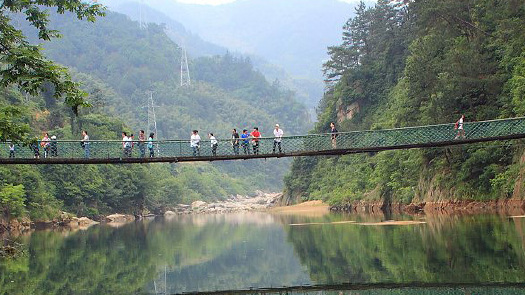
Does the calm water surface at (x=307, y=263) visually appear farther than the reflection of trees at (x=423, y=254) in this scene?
Yes

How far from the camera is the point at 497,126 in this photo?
3027 centimetres

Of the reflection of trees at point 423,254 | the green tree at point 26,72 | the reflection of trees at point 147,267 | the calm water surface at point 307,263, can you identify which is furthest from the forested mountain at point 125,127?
the reflection of trees at point 423,254

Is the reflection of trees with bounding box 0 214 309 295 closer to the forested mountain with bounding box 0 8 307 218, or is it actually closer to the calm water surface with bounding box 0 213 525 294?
the calm water surface with bounding box 0 213 525 294

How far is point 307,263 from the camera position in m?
23.4

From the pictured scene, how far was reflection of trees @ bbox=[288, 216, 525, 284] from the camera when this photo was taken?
17.2m

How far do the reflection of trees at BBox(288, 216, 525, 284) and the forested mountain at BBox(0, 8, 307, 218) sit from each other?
12532 millimetres

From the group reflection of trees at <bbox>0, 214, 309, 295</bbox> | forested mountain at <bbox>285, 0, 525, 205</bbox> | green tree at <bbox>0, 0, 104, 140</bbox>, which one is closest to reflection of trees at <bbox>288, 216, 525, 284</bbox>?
reflection of trees at <bbox>0, 214, 309, 295</bbox>

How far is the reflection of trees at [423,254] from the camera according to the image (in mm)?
17250

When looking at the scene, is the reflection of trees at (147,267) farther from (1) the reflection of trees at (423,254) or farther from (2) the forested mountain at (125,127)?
(2) the forested mountain at (125,127)

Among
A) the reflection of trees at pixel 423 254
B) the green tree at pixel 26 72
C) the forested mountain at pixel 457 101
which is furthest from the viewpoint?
the forested mountain at pixel 457 101

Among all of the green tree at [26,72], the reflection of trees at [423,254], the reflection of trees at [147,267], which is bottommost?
the reflection of trees at [147,267]

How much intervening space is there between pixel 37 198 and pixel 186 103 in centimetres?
12159

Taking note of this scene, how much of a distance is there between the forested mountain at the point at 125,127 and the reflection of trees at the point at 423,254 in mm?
12532

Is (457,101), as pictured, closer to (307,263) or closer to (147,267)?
(307,263)
